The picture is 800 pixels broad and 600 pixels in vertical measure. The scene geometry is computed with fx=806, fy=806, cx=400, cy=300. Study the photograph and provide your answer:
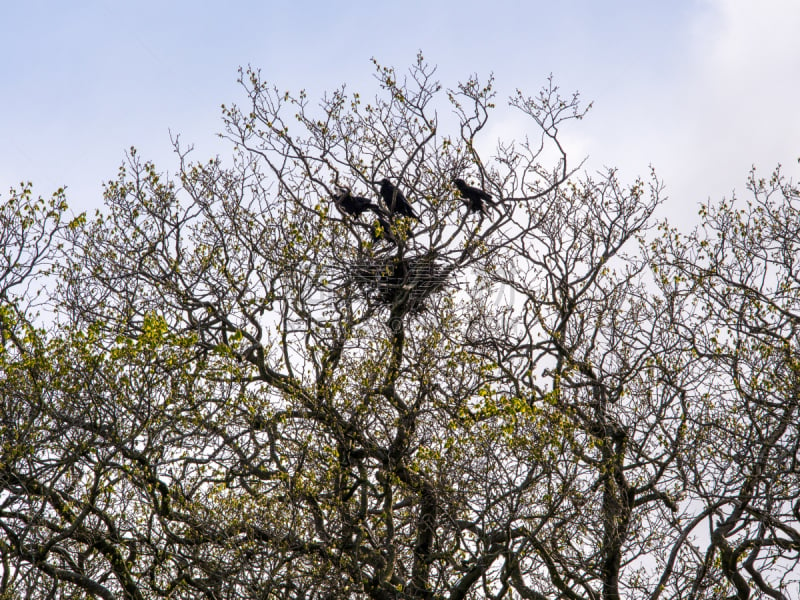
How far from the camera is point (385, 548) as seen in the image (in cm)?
753

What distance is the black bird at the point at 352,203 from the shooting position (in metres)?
9.09

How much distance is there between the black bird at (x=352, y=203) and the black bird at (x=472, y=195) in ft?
3.44

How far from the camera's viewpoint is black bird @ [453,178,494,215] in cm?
923

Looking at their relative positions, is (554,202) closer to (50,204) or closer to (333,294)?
(333,294)

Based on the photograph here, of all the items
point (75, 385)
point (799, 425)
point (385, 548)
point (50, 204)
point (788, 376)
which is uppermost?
point (50, 204)

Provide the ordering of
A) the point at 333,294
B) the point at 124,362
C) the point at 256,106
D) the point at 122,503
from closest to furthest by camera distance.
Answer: the point at 124,362, the point at 122,503, the point at 333,294, the point at 256,106

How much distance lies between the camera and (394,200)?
890 cm

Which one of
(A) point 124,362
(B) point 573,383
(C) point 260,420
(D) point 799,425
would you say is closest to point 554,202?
(B) point 573,383

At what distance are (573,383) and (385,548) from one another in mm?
2950

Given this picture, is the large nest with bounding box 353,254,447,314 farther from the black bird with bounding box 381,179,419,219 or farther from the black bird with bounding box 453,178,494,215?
the black bird with bounding box 453,178,494,215

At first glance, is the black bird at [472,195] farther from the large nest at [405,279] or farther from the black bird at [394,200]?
the large nest at [405,279]

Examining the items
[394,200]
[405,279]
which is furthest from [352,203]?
[405,279]

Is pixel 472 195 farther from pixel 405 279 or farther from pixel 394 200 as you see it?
pixel 405 279

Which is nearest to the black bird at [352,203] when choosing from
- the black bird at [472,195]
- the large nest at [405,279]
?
the large nest at [405,279]
